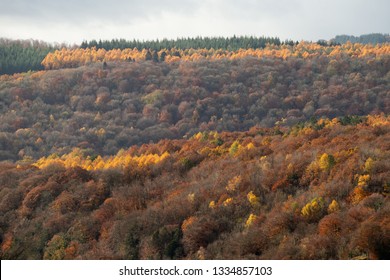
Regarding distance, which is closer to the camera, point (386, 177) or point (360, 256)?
point (360, 256)

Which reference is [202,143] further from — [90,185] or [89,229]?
[89,229]

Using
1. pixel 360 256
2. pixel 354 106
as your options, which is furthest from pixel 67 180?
pixel 354 106

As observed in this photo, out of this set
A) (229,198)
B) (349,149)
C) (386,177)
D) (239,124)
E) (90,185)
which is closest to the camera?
(386,177)

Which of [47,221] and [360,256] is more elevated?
[360,256]

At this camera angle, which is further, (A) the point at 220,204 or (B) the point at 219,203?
(B) the point at 219,203

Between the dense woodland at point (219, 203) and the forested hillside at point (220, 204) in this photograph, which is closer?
the forested hillside at point (220, 204)

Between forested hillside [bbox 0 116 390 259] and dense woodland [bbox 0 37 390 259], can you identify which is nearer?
forested hillside [bbox 0 116 390 259]

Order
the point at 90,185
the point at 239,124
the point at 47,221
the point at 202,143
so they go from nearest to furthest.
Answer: the point at 47,221 → the point at 90,185 → the point at 202,143 → the point at 239,124
